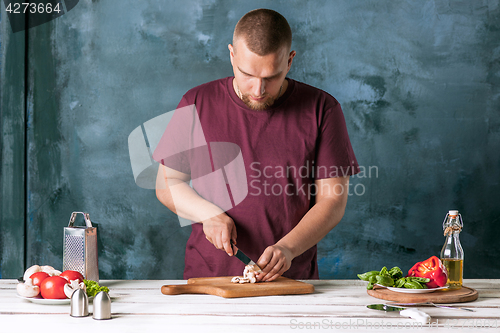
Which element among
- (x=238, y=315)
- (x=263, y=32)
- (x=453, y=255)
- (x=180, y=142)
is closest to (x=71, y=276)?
(x=238, y=315)

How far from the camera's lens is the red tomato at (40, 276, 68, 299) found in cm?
122

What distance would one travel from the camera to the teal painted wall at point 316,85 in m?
3.29

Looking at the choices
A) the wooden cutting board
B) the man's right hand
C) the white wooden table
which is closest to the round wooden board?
the white wooden table

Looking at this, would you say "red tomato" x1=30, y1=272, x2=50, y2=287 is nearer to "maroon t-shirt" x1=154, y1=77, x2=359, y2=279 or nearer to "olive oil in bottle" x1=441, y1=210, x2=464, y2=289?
"maroon t-shirt" x1=154, y1=77, x2=359, y2=279

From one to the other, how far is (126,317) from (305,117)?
1031mm

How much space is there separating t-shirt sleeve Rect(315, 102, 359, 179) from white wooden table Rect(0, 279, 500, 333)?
0.53m

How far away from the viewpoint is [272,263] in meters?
1.46

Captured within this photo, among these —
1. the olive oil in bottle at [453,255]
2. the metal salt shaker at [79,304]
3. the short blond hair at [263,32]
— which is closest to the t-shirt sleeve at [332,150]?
the short blond hair at [263,32]

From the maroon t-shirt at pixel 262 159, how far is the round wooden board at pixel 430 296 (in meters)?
0.53

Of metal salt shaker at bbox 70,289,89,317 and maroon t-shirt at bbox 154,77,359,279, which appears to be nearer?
metal salt shaker at bbox 70,289,89,317

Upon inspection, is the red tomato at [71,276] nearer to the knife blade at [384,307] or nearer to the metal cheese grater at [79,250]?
the metal cheese grater at [79,250]

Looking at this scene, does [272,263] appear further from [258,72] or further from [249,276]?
[258,72]

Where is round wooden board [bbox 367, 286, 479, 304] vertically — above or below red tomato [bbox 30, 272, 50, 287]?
below

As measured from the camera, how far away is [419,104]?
3.32m
